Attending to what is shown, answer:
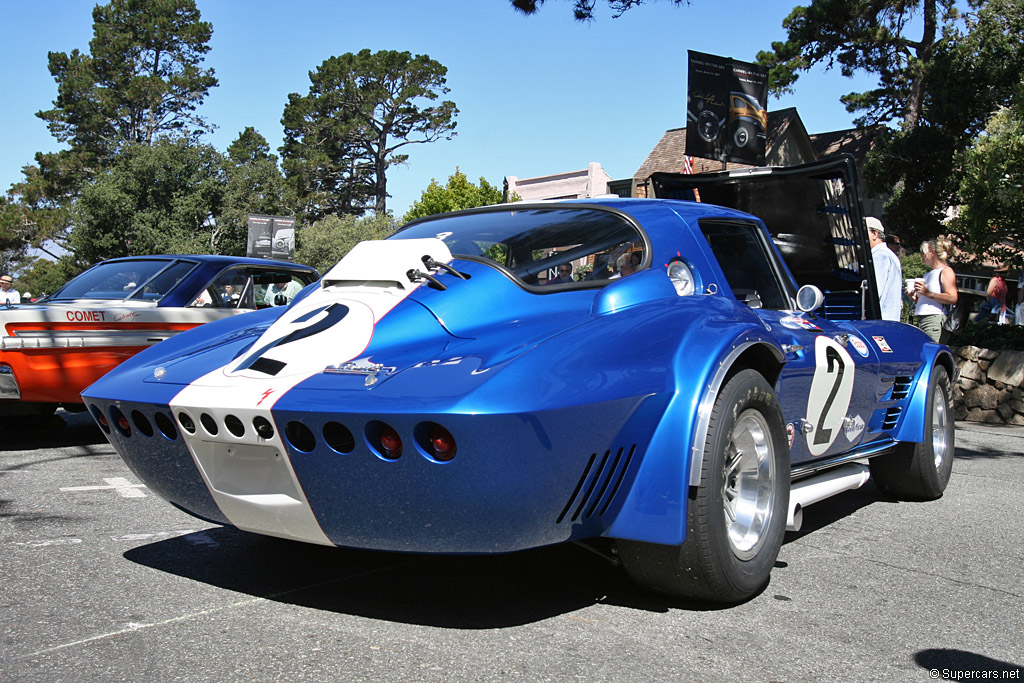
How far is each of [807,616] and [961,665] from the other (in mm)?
497

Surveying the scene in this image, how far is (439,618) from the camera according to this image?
2.85 meters

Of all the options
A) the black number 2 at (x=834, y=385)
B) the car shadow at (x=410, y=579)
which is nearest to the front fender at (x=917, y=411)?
the black number 2 at (x=834, y=385)

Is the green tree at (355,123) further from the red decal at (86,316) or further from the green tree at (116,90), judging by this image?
the red decal at (86,316)

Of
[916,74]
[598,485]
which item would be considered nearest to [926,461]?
[598,485]

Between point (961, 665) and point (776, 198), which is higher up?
point (776, 198)

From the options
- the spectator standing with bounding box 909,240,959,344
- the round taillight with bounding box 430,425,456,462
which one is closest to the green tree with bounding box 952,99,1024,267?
the spectator standing with bounding box 909,240,959,344

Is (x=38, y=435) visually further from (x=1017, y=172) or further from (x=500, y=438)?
(x=1017, y=172)

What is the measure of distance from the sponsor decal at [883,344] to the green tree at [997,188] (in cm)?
626

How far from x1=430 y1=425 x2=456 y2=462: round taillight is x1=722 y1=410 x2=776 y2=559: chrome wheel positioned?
1.10 m

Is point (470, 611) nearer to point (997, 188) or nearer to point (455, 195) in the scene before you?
point (997, 188)

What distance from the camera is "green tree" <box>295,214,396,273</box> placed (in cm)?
4709

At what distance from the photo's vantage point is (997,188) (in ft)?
31.9

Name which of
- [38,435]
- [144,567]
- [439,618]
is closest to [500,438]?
[439,618]

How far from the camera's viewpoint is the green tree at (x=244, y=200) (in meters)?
51.4
